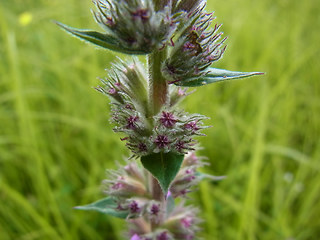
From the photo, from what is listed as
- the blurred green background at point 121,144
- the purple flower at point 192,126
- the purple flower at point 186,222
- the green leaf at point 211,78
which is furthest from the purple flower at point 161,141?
the blurred green background at point 121,144

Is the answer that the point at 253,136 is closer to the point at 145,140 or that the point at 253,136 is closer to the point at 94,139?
the point at 94,139

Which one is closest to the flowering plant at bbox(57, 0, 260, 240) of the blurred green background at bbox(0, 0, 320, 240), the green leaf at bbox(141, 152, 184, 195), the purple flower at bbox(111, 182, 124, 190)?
the green leaf at bbox(141, 152, 184, 195)

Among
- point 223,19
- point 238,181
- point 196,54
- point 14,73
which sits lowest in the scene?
point 238,181

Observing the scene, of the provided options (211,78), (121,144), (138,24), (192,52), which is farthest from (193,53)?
(121,144)

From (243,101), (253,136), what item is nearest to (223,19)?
(243,101)

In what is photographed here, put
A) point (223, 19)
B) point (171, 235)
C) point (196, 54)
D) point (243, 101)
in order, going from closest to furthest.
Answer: point (196, 54)
point (171, 235)
point (243, 101)
point (223, 19)

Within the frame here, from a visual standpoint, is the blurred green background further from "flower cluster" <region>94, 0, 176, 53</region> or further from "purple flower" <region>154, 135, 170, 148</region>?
"flower cluster" <region>94, 0, 176, 53</region>
